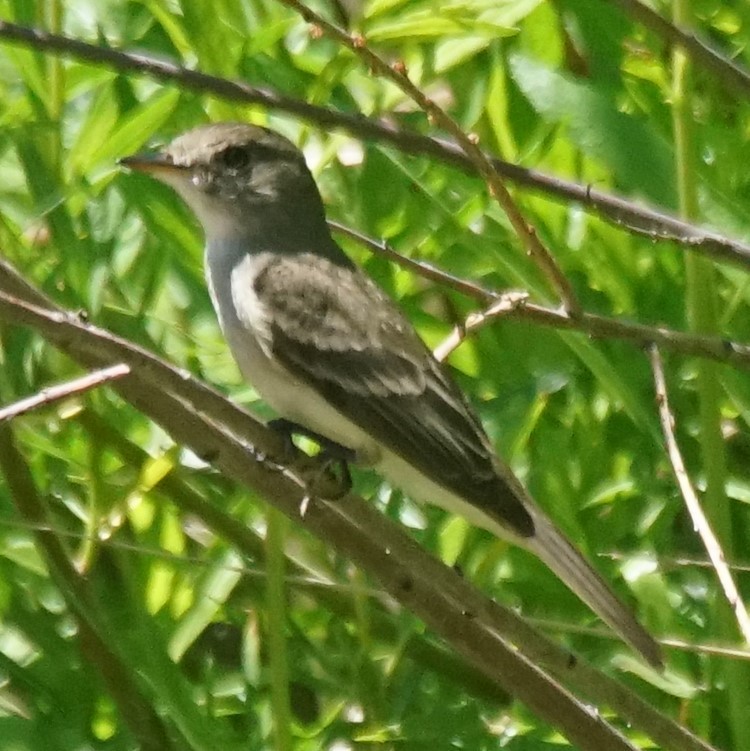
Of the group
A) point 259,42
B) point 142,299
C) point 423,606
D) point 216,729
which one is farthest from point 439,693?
point 259,42

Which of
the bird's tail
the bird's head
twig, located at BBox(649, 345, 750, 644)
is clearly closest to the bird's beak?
the bird's head

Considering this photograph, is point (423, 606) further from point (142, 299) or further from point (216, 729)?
point (142, 299)

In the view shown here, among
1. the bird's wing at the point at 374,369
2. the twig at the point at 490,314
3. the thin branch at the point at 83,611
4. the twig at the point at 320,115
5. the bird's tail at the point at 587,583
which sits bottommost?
the thin branch at the point at 83,611

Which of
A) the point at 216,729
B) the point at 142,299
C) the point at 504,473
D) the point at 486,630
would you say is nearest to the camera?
the point at 486,630

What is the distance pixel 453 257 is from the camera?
278 centimetres

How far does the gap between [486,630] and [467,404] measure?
91 cm

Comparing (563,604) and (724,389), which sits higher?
(724,389)

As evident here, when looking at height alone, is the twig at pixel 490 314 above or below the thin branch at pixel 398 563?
above

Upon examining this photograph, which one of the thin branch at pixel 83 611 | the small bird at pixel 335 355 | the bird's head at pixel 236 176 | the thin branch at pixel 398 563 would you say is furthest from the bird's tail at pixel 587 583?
the bird's head at pixel 236 176

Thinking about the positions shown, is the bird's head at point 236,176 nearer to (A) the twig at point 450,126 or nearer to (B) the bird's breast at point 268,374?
(B) the bird's breast at point 268,374

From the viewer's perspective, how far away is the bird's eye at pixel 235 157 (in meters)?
3.12

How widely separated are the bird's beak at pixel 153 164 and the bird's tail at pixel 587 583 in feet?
3.06

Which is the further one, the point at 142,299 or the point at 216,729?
the point at 142,299

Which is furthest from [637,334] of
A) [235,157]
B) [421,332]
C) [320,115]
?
[235,157]
